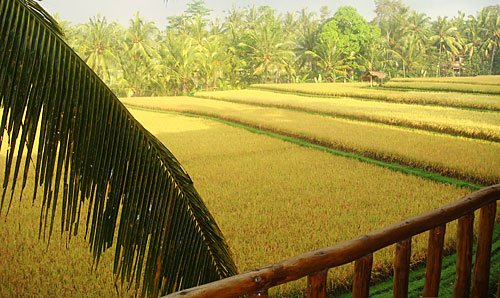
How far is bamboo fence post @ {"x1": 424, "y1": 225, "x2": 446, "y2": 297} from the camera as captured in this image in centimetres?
132

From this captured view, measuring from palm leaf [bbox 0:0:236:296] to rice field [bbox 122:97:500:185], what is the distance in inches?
123

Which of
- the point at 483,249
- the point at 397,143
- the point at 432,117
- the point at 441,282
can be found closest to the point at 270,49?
the point at 432,117

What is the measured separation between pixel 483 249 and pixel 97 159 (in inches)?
53.2

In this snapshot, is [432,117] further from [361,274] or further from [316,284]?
[316,284]

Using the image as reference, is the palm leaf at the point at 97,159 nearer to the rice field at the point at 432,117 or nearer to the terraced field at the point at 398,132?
the terraced field at the point at 398,132

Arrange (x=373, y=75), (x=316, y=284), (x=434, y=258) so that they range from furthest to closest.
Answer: (x=373, y=75) < (x=434, y=258) < (x=316, y=284)

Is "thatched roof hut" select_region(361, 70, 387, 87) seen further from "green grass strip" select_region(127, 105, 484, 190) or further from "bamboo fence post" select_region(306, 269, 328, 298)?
"bamboo fence post" select_region(306, 269, 328, 298)

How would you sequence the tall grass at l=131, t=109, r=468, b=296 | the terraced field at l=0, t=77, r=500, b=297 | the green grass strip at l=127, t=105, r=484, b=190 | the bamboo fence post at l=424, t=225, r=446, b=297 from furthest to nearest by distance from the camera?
the green grass strip at l=127, t=105, r=484, b=190
the tall grass at l=131, t=109, r=468, b=296
the terraced field at l=0, t=77, r=500, b=297
the bamboo fence post at l=424, t=225, r=446, b=297

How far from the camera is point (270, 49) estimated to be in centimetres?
1847

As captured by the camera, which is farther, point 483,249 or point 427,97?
point 427,97

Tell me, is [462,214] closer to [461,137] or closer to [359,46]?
[461,137]

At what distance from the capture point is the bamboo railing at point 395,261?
89 cm

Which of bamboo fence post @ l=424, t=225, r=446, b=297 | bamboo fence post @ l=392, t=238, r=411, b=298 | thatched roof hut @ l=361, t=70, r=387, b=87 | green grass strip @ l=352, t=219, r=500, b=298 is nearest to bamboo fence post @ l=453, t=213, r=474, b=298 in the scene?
bamboo fence post @ l=424, t=225, r=446, b=297

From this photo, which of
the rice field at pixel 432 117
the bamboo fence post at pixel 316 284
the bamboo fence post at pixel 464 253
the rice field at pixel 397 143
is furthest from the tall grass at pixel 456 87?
the bamboo fence post at pixel 316 284
